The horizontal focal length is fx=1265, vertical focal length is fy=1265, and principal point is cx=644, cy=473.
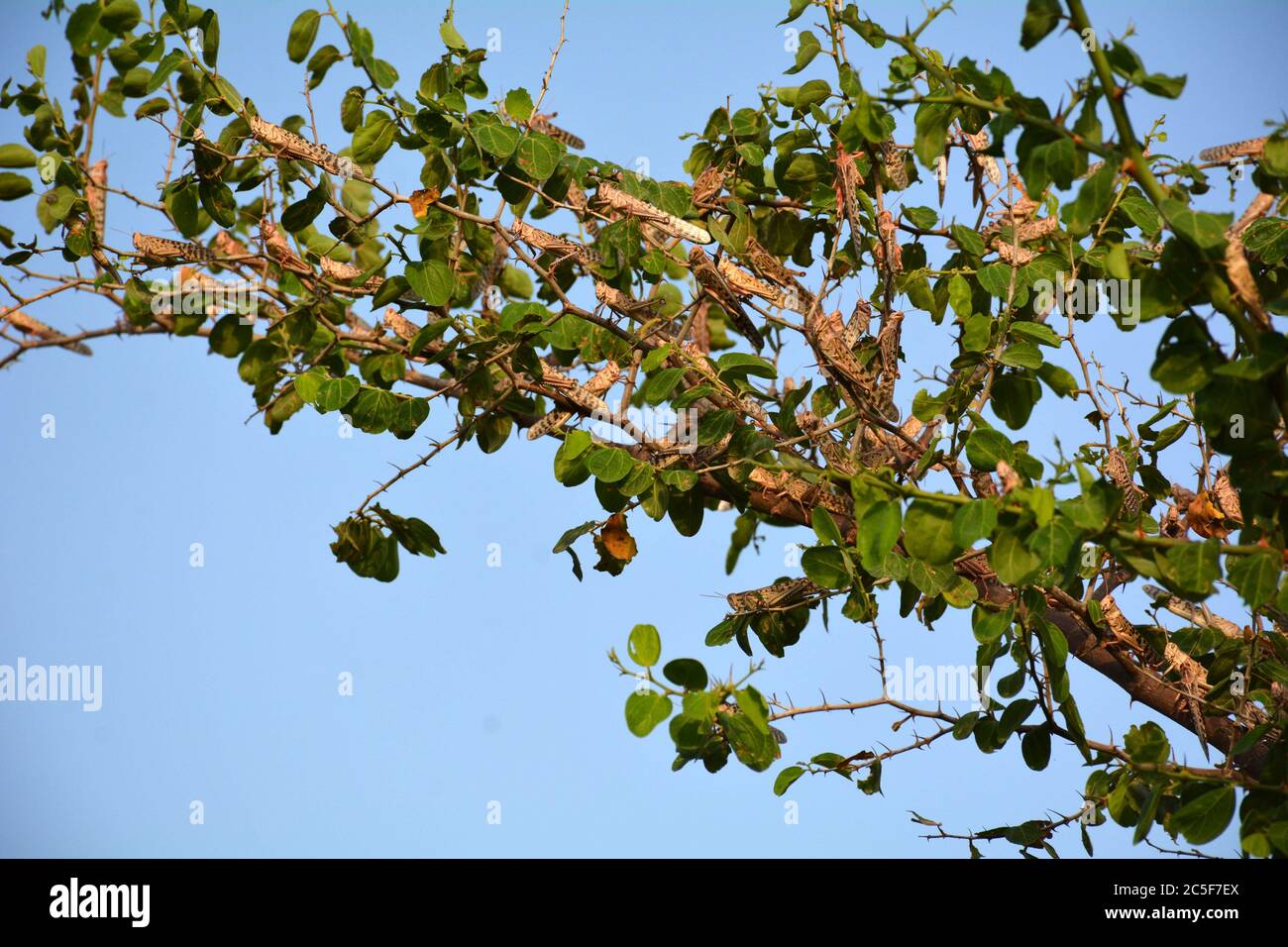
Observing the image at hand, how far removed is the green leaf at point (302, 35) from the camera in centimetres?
330

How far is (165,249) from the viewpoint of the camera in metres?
3.45

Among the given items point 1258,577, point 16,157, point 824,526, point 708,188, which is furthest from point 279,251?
point 1258,577

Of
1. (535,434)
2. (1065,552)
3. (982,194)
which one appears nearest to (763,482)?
(535,434)

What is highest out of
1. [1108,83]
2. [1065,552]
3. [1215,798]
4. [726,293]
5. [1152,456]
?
[726,293]

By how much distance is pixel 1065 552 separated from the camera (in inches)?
71.6

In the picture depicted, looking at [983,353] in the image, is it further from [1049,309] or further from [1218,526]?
[1218,526]

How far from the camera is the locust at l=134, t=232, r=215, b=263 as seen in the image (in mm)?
3436

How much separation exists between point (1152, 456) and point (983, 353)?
676mm

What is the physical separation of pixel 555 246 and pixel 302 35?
896mm

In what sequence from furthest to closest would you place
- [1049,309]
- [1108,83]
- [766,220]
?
1. [766,220]
2. [1049,309]
3. [1108,83]

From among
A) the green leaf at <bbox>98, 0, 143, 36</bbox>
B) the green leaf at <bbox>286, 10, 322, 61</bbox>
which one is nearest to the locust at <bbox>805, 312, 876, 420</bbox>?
the green leaf at <bbox>286, 10, 322, 61</bbox>

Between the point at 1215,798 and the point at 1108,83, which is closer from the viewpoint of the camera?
the point at 1108,83

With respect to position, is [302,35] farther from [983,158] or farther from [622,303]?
[983,158]

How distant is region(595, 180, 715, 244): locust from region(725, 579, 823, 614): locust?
82 cm
